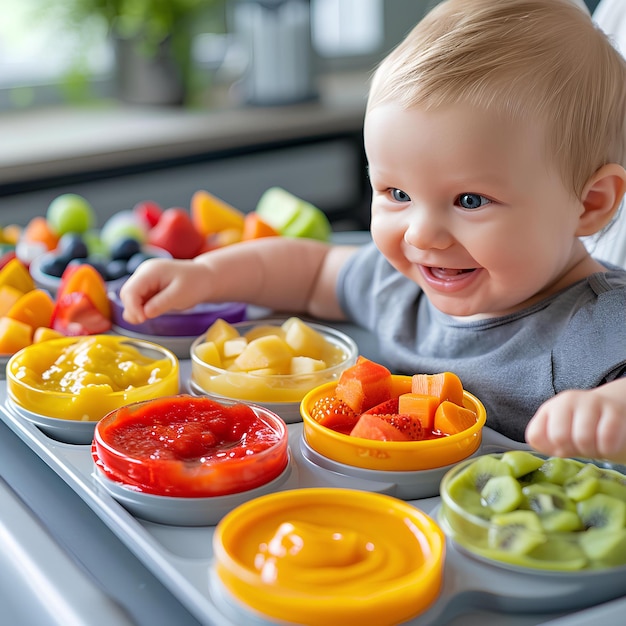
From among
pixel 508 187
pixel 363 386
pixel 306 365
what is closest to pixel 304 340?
pixel 306 365

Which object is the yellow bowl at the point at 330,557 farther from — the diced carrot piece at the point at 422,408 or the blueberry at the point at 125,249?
the blueberry at the point at 125,249

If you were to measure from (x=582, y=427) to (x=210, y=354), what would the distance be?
42 centimetres

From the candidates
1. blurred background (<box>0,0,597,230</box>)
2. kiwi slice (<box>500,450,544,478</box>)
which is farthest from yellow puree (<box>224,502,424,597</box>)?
blurred background (<box>0,0,597,230</box>)

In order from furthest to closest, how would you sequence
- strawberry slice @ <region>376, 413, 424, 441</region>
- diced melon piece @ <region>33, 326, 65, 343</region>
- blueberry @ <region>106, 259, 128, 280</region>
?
blueberry @ <region>106, 259, 128, 280</region>, diced melon piece @ <region>33, 326, 65, 343</region>, strawberry slice @ <region>376, 413, 424, 441</region>

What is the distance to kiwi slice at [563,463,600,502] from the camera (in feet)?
2.23

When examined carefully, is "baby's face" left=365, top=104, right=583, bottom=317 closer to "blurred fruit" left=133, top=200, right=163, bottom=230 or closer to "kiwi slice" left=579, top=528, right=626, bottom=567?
"kiwi slice" left=579, top=528, right=626, bottom=567

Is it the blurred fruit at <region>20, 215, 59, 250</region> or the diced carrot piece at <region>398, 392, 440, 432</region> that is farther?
the blurred fruit at <region>20, 215, 59, 250</region>

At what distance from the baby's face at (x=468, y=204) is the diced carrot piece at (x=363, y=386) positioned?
14 centimetres

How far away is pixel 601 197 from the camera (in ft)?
3.15

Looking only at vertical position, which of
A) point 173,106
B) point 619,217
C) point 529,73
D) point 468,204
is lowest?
point 173,106

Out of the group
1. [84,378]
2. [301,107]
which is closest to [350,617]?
[84,378]

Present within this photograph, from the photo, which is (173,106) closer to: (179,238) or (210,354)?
(179,238)

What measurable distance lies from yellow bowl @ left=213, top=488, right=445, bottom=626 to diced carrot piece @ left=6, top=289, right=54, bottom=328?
1.59 feet

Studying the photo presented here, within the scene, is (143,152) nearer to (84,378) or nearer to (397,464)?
(84,378)
